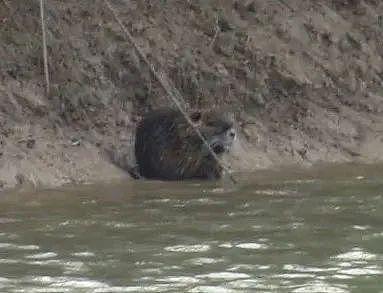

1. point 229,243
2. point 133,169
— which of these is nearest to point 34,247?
point 229,243

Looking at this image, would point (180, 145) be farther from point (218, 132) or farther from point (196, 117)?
point (218, 132)

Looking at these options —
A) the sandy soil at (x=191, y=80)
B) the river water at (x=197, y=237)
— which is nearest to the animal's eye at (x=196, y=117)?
the sandy soil at (x=191, y=80)

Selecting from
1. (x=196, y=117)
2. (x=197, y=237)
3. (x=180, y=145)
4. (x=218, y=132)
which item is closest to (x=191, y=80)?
(x=196, y=117)

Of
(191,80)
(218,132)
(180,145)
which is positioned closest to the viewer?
(218,132)

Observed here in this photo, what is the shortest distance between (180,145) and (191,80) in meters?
1.82

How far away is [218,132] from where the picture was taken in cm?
1088

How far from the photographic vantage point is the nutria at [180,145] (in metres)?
10.9

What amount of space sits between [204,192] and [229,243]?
8.37 ft

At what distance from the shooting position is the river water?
6062 millimetres

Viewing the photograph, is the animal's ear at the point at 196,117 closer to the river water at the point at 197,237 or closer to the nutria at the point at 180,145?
the nutria at the point at 180,145

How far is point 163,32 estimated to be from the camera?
43.6ft

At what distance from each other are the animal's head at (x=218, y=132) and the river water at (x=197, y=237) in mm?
644

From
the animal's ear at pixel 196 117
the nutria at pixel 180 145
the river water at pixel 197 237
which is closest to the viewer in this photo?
the river water at pixel 197 237

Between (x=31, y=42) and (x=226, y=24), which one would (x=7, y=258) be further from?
(x=226, y=24)
